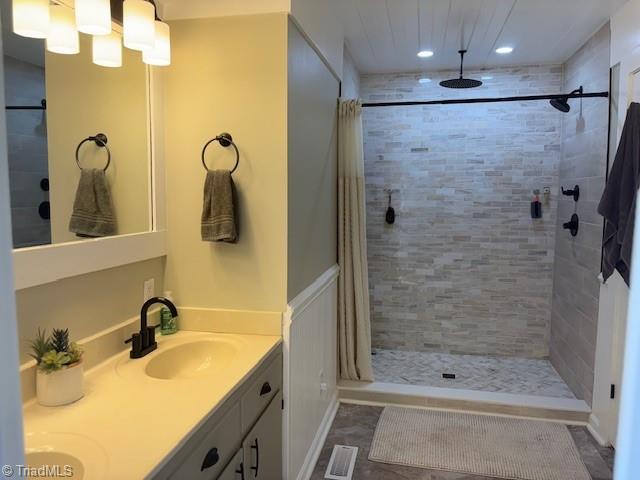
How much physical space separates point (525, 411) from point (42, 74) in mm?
3140

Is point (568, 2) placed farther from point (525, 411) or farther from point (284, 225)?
point (525, 411)

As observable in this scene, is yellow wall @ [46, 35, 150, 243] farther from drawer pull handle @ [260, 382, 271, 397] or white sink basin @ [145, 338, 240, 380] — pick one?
drawer pull handle @ [260, 382, 271, 397]

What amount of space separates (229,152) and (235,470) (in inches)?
48.4

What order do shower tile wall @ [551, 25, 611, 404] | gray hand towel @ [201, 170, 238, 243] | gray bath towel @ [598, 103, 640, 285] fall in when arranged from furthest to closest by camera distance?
shower tile wall @ [551, 25, 611, 404] < gray bath towel @ [598, 103, 640, 285] < gray hand towel @ [201, 170, 238, 243]

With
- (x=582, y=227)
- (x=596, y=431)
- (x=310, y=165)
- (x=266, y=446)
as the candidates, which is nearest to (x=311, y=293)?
(x=310, y=165)

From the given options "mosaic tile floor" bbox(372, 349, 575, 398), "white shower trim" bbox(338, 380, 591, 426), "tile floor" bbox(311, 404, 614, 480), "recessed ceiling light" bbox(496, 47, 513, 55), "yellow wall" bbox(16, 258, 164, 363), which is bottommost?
"tile floor" bbox(311, 404, 614, 480)

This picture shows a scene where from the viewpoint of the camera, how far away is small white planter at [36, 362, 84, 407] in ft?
4.24

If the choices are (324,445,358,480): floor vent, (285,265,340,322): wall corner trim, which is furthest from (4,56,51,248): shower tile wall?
(324,445,358,480): floor vent

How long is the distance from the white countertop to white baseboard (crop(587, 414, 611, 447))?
2.22m

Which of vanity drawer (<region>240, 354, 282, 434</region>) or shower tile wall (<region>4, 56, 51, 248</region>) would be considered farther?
vanity drawer (<region>240, 354, 282, 434</region>)

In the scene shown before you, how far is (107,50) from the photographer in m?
1.62

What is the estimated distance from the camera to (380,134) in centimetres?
412

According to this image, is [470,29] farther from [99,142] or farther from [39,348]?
[39,348]

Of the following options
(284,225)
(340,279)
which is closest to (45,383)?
(284,225)
